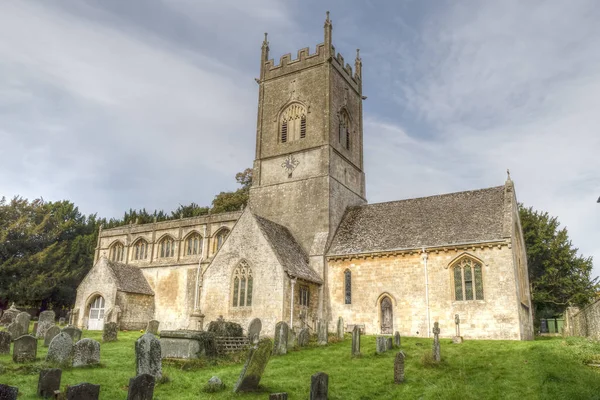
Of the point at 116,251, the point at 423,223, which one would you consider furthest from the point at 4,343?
the point at 116,251

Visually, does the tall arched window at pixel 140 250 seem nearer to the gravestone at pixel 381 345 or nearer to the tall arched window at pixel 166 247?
the tall arched window at pixel 166 247

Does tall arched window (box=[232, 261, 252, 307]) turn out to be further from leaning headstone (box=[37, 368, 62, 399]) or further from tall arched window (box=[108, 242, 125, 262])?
tall arched window (box=[108, 242, 125, 262])

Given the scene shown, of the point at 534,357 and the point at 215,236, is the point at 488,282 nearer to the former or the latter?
the point at 534,357

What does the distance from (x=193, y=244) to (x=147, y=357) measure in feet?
82.6

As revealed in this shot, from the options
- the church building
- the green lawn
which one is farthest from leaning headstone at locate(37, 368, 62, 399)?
the church building

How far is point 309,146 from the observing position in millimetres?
30406

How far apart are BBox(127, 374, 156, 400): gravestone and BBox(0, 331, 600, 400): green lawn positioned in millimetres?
1873

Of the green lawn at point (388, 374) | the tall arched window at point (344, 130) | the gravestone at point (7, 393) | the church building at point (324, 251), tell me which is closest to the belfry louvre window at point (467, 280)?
the church building at point (324, 251)

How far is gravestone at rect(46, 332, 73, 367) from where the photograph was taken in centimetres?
1341

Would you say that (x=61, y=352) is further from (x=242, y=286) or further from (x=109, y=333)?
(x=242, y=286)

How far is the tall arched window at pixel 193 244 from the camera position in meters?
36.4

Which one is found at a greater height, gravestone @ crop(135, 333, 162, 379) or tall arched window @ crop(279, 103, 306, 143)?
tall arched window @ crop(279, 103, 306, 143)

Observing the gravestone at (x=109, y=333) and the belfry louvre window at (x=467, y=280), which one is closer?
the gravestone at (x=109, y=333)

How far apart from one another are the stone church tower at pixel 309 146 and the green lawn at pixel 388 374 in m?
11.5
